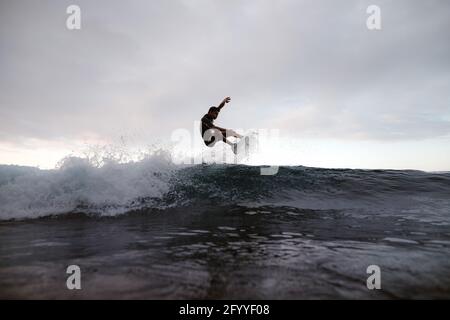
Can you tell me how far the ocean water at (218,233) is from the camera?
8.42 feet

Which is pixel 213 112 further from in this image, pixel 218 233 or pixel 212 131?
pixel 218 233

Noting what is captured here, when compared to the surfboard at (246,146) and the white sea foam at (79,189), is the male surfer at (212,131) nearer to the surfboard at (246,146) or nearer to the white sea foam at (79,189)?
the surfboard at (246,146)

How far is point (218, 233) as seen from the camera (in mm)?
4852

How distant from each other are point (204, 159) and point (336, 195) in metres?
5.33

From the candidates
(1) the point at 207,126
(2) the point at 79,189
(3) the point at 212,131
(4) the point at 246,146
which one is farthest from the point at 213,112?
(2) the point at 79,189

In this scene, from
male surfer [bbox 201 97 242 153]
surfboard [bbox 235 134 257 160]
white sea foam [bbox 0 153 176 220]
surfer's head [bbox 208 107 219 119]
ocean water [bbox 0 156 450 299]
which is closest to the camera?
ocean water [bbox 0 156 450 299]

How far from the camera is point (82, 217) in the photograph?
21.8 ft

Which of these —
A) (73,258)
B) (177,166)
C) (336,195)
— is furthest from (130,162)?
(336,195)

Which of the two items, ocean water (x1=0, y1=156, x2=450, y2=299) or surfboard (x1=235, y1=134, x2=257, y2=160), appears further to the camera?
surfboard (x1=235, y1=134, x2=257, y2=160)

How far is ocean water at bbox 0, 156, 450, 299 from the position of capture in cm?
257

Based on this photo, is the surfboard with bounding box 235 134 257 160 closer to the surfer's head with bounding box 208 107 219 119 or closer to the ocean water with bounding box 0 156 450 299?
the ocean water with bounding box 0 156 450 299

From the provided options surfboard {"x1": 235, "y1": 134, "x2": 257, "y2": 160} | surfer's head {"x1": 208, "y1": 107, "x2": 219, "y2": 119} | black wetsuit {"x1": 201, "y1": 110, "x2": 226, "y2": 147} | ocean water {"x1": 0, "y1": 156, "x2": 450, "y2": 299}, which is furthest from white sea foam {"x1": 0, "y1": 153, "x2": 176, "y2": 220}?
surfboard {"x1": 235, "y1": 134, "x2": 257, "y2": 160}

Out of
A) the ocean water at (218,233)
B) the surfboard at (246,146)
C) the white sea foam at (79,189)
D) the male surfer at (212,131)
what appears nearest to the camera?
the ocean water at (218,233)

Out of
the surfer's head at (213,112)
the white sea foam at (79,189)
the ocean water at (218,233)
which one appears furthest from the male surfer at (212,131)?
the white sea foam at (79,189)
